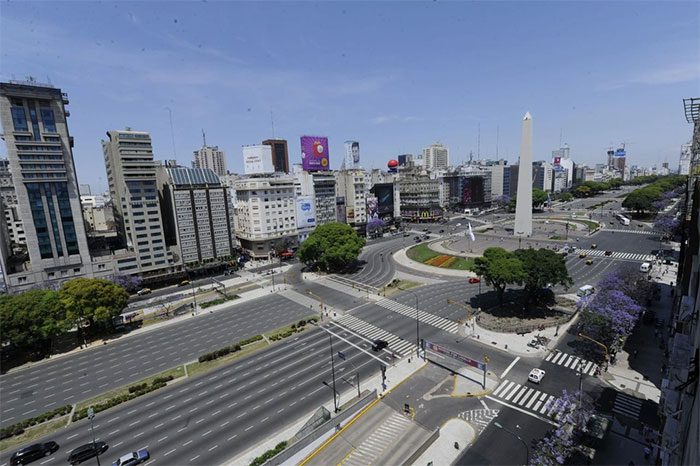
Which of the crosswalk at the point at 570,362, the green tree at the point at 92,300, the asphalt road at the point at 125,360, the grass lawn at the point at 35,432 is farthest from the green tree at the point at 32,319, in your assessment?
the crosswalk at the point at 570,362

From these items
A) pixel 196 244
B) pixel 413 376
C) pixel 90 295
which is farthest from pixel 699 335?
pixel 196 244

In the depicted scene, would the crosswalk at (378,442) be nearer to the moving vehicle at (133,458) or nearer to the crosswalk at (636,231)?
the moving vehicle at (133,458)

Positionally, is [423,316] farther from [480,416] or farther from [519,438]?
[519,438]

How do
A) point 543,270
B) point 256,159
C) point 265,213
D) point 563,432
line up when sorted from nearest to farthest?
point 563,432 → point 543,270 → point 265,213 → point 256,159

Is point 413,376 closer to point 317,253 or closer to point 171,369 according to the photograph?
point 171,369

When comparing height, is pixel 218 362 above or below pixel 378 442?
below

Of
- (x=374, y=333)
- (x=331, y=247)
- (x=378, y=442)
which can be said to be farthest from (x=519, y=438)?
(x=331, y=247)
